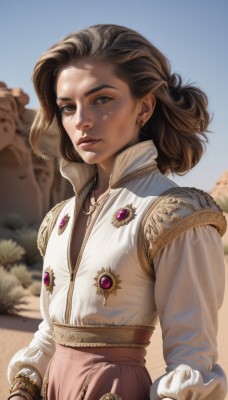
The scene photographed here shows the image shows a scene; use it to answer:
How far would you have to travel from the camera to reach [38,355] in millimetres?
2344

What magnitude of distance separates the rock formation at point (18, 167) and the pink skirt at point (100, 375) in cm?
1906

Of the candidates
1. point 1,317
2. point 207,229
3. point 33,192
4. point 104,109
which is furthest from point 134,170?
point 33,192

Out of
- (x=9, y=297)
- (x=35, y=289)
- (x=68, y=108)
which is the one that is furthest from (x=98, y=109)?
(x=35, y=289)

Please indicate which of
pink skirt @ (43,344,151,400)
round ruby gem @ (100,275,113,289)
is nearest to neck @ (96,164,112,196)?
round ruby gem @ (100,275,113,289)

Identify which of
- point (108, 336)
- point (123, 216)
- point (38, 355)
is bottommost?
point (38, 355)

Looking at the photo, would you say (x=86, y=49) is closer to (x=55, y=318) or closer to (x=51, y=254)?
(x=51, y=254)

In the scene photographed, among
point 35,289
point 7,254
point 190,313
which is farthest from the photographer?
point 7,254

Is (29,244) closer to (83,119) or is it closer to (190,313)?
(83,119)

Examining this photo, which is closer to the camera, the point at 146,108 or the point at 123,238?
the point at 123,238

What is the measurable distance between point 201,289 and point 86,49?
952 millimetres

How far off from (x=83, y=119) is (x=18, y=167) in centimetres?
2029

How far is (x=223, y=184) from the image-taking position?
23.8m

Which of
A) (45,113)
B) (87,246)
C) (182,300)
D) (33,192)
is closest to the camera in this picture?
(182,300)

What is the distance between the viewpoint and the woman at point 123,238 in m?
1.88
